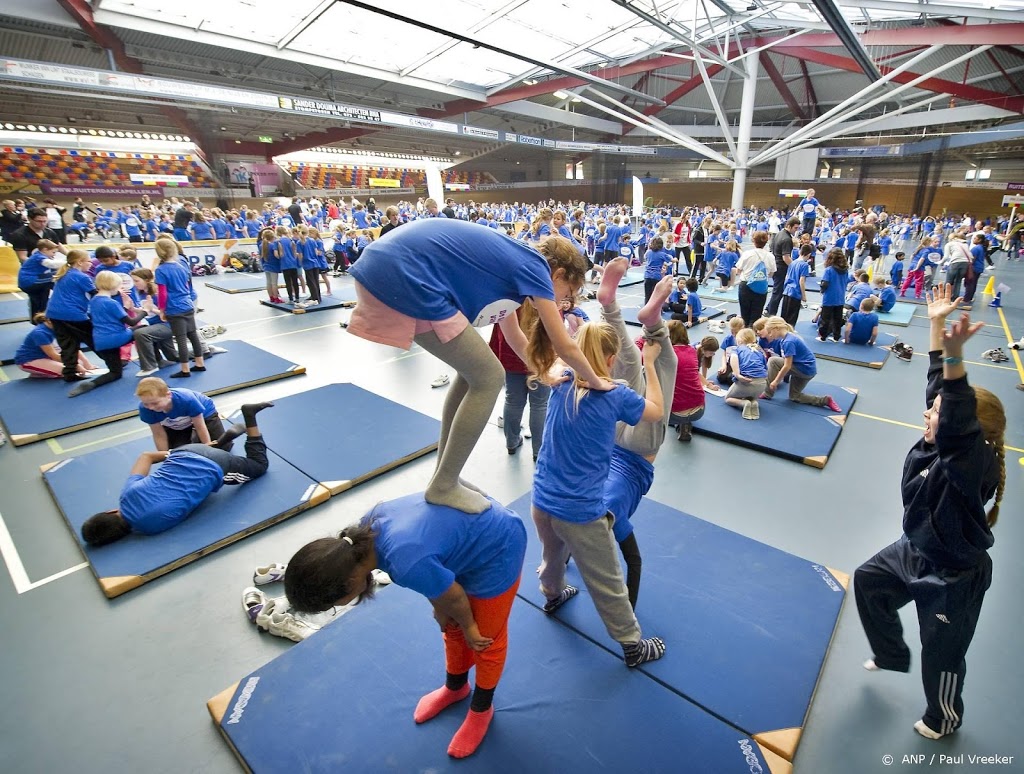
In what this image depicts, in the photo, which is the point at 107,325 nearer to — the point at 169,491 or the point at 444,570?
the point at 169,491

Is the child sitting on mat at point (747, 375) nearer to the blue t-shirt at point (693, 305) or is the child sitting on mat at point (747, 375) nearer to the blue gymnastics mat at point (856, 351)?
the blue gymnastics mat at point (856, 351)

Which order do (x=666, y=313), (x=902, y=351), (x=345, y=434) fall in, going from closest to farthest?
(x=345, y=434)
(x=902, y=351)
(x=666, y=313)

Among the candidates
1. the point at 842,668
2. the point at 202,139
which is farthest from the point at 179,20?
→ the point at 842,668

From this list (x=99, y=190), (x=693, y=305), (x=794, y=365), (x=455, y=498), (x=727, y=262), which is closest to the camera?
(x=455, y=498)

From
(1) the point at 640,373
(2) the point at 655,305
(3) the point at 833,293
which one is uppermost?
(2) the point at 655,305

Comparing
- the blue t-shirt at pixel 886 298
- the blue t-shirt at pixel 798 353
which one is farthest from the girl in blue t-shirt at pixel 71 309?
the blue t-shirt at pixel 886 298

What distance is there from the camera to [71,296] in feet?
18.5

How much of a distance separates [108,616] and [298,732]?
60.5 inches

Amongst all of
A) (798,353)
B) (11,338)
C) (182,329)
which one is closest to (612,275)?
(798,353)

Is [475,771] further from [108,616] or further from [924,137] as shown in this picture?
[924,137]

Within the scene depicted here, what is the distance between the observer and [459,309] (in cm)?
181

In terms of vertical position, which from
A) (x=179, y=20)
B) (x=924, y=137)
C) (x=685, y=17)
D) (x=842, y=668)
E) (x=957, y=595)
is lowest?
(x=842, y=668)

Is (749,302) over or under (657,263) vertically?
under

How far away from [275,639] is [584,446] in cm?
198
